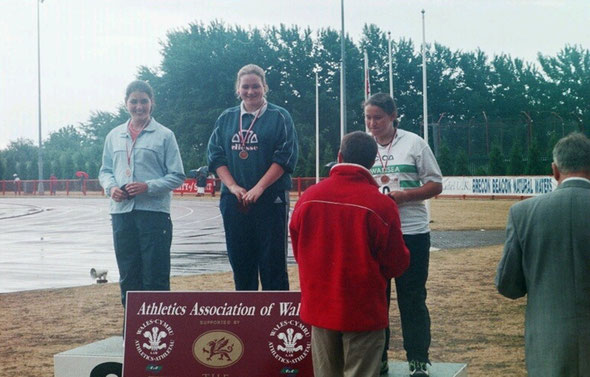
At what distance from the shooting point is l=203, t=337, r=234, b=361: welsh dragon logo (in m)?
4.61

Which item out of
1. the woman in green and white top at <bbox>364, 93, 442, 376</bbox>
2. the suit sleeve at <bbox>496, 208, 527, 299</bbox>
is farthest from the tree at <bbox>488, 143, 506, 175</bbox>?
the suit sleeve at <bbox>496, 208, 527, 299</bbox>

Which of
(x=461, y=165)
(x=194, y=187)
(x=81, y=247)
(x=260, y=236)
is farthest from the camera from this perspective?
(x=194, y=187)

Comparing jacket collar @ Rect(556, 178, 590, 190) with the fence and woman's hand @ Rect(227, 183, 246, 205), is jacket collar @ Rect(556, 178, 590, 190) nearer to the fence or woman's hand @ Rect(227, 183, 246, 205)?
woman's hand @ Rect(227, 183, 246, 205)

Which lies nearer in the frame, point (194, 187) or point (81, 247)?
point (81, 247)

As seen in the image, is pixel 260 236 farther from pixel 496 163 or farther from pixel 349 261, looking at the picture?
pixel 496 163

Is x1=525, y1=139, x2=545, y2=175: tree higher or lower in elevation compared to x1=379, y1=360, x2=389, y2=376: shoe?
higher

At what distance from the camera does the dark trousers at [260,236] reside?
5.14m

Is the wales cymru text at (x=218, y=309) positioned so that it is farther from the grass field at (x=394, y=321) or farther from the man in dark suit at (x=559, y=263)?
the grass field at (x=394, y=321)

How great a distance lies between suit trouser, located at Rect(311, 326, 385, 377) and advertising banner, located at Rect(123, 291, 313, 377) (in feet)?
1.59

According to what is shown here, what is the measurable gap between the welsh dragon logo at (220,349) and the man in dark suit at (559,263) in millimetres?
1688

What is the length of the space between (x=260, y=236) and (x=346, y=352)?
1.35 meters

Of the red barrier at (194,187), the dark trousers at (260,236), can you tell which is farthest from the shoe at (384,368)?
the red barrier at (194,187)

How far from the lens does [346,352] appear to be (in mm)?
3977

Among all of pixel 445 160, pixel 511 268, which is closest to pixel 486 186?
pixel 445 160
